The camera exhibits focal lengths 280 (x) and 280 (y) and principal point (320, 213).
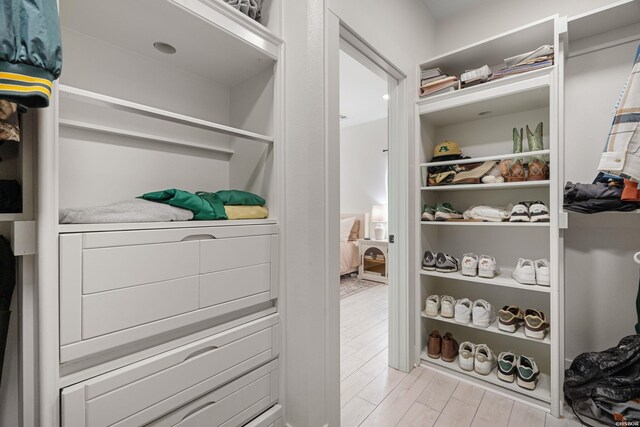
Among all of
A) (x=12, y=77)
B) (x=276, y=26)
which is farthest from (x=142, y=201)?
(x=276, y=26)

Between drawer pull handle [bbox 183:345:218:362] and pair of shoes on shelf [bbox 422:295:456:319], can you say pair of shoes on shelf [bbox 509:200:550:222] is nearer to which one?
pair of shoes on shelf [bbox 422:295:456:319]

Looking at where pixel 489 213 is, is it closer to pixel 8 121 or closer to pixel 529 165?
pixel 529 165

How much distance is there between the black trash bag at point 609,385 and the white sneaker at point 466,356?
47 centimetres

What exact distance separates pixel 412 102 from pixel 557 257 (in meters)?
1.31

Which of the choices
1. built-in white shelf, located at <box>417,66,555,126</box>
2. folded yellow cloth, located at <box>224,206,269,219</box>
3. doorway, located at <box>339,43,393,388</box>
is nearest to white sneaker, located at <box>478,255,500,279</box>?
doorway, located at <box>339,43,393,388</box>

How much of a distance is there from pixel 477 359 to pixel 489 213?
0.95 meters

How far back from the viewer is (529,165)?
1719 millimetres

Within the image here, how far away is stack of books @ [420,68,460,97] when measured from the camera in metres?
1.90

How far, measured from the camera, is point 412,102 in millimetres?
2023

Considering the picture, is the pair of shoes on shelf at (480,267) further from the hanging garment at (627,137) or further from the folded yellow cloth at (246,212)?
→ the folded yellow cloth at (246,212)

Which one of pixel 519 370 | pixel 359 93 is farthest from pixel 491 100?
pixel 359 93

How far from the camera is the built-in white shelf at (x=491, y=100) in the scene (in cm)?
161

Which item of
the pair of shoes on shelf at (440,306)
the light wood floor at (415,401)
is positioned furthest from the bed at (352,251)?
the pair of shoes on shelf at (440,306)

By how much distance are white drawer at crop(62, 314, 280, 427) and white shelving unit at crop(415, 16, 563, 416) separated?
1.27 meters
